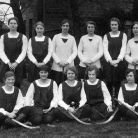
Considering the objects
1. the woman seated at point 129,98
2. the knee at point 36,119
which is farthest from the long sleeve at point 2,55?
the woman seated at point 129,98

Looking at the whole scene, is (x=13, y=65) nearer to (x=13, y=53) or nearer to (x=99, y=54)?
(x=13, y=53)

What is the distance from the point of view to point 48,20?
13.8 m

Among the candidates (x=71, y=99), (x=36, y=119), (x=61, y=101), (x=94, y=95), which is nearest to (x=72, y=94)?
(x=71, y=99)

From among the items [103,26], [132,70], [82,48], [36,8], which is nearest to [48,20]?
[36,8]

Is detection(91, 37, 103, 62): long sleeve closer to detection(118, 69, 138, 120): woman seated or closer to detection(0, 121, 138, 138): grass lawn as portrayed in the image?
detection(118, 69, 138, 120): woman seated

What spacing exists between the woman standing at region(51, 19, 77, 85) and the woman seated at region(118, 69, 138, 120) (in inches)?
Result: 45.1

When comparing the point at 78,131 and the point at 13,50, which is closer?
the point at 78,131

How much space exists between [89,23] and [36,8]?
612cm

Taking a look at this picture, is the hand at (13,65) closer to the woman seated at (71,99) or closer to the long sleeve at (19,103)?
the long sleeve at (19,103)

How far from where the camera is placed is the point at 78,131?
5008mm

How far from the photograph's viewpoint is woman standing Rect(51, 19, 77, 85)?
21.0ft

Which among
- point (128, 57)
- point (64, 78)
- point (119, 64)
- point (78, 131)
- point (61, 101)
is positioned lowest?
point (78, 131)

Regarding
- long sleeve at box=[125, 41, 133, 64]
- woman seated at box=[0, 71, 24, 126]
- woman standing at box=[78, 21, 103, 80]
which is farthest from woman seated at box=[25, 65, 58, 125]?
long sleeve at box=[125, 41, 133, 64]

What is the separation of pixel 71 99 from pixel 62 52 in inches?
41.0
